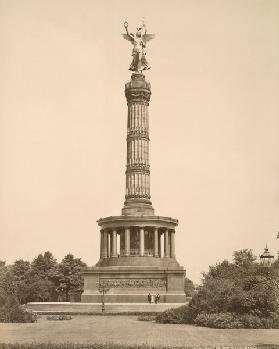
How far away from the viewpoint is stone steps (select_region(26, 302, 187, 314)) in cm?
3247

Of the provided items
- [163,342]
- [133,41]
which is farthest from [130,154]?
[163,342]

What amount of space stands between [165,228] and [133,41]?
63.9 feet

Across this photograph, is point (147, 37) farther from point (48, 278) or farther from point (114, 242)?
point (48, 278)

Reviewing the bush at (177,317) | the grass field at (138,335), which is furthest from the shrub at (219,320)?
the bush at (177,317)

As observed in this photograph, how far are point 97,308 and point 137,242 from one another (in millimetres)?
11566

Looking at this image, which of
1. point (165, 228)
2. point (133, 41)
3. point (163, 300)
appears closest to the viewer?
point (163, 300)

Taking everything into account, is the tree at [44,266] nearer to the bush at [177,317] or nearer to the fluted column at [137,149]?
the fluted column at [137,149]

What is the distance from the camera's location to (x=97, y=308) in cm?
3500

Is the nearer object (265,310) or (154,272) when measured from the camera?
(265,310)

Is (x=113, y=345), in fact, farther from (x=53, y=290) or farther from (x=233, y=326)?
(x=53, y=290)

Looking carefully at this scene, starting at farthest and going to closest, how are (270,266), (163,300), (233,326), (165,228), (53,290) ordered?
(53,290)
(165,228)
(163,300)
(270,266)
(233,326)

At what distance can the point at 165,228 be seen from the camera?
45156 millimetres

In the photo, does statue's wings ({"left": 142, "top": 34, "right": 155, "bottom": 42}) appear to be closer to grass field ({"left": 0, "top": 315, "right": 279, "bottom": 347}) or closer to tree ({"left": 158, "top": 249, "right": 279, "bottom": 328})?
tree ({"left": 158, "top": 249, "right": 279, "bottom": 328})

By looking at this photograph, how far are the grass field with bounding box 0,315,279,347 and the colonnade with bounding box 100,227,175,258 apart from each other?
21.6 metres
